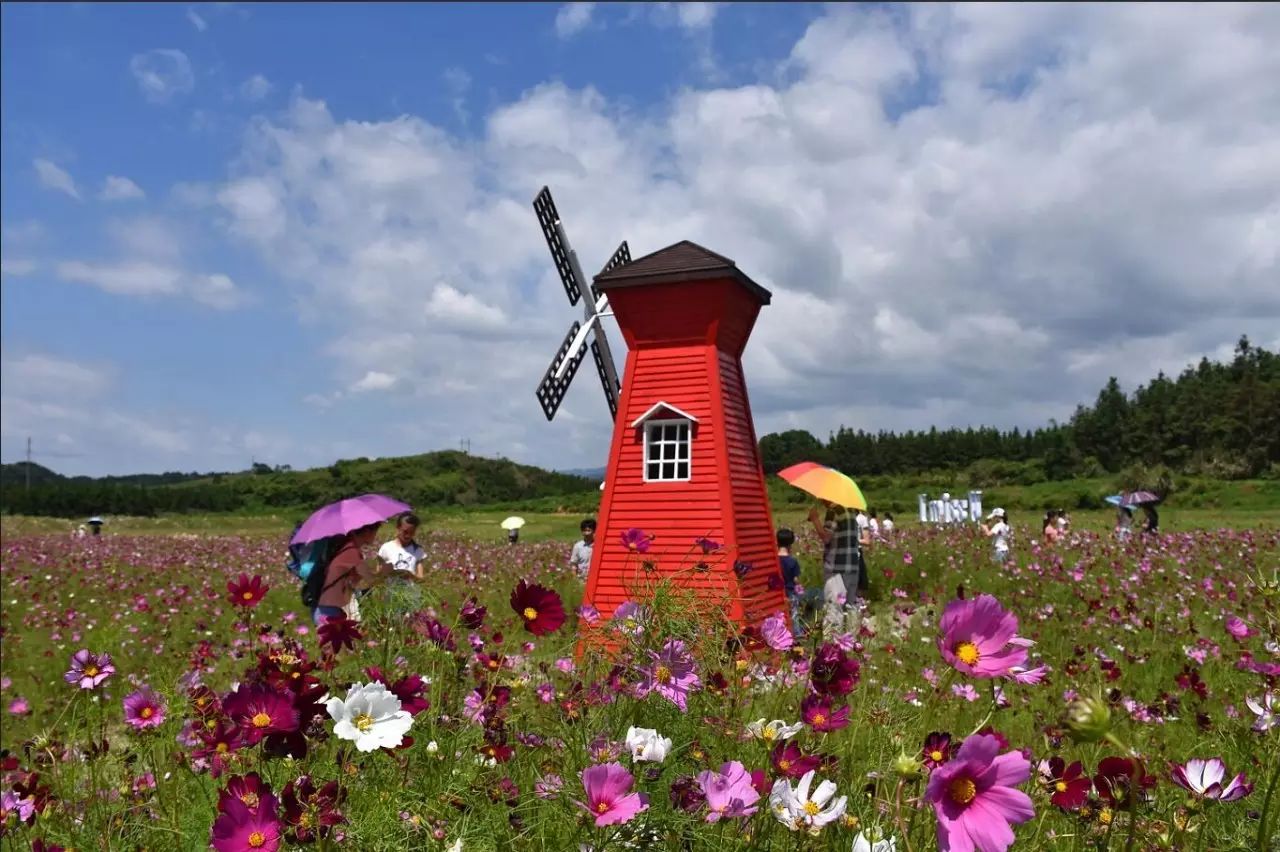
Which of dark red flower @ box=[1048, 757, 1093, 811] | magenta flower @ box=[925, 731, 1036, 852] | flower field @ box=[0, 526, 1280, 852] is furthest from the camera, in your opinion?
dark red flower @ box=[1048, 757, 1093, 811]

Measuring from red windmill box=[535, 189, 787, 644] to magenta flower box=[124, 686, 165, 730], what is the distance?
5915 millimetres

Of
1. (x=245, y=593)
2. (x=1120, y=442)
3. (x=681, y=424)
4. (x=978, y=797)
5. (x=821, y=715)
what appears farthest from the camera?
(x=1120, y=442)

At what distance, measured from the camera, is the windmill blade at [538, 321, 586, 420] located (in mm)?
12883

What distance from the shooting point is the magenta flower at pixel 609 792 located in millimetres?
1600

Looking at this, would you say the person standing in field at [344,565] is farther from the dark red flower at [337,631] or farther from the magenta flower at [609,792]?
the magenta flower at [609,792]

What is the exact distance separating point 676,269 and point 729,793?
7.38 meters

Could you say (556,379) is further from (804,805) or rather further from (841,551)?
(804,805)

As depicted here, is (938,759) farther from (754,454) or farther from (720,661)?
(754,454)

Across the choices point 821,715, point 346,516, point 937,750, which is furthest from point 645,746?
point 346,516

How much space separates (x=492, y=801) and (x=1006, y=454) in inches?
2530

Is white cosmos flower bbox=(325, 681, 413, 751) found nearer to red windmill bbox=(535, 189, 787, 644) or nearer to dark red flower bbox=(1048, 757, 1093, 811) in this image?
dark red flower bbox=(1048, 757, 1093, 811)

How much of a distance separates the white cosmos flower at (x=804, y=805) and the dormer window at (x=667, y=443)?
6979mm

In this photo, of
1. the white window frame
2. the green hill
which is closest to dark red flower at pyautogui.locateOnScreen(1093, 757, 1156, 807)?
the white window frame

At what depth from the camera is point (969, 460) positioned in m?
59.6
